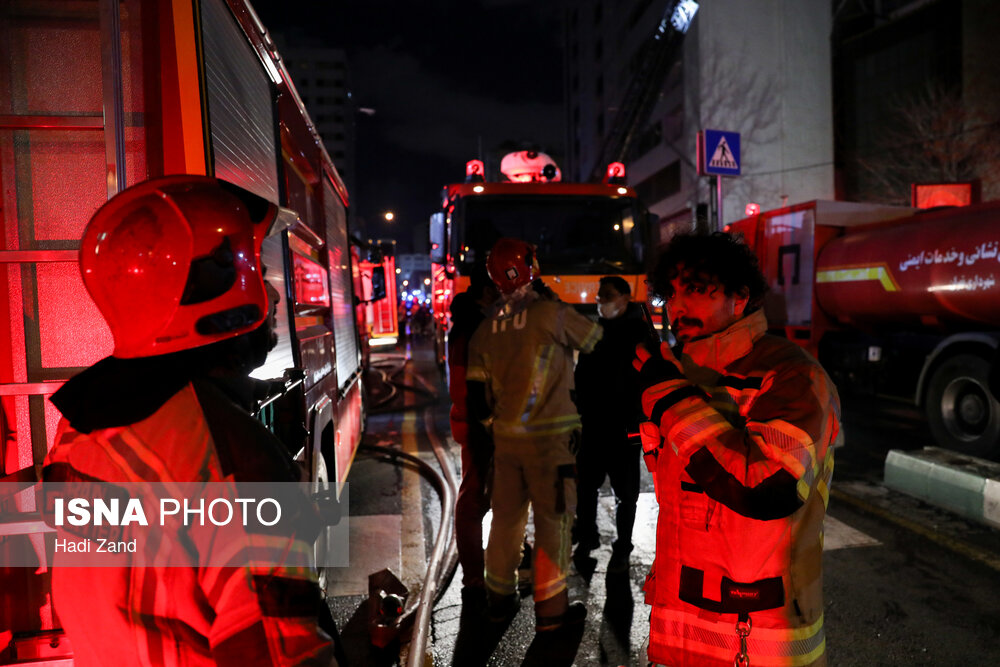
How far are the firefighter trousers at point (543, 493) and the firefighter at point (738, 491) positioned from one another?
1.46m

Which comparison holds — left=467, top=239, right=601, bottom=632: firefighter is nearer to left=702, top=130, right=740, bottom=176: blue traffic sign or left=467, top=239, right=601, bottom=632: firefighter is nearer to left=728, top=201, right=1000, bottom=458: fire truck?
left=728, top=201, right=1000, bottom=458: fire truck

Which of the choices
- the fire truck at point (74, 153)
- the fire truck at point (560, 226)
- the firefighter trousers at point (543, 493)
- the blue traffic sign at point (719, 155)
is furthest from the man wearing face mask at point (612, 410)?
the blue traffic sign at point (719, 155)

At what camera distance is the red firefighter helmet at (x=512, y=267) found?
Answer: 317 cm

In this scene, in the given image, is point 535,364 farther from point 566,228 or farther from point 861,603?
point 566,228

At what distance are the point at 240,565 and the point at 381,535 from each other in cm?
384

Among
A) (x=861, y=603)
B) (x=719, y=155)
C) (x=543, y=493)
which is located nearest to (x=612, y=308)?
(x=543, y=493)

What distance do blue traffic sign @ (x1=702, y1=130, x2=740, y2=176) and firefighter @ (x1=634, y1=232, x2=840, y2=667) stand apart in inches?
361

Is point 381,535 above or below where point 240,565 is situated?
below

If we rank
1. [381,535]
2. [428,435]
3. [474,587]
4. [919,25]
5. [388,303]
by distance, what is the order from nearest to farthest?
[474,587]
[381,535]
[428,435]
[388,303]
[919,25]

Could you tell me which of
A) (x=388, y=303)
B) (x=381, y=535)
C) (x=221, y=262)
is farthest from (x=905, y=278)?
(x=388, y=303)

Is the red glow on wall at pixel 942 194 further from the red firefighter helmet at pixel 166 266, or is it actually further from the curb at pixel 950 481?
the red firefighter helmet at pixel 166 266

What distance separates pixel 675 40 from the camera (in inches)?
1089

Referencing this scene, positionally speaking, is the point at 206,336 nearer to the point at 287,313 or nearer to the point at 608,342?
the point at 287,313

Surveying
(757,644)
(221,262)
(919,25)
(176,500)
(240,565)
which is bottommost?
(757,644)
